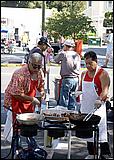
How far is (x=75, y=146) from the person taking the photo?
7336mm

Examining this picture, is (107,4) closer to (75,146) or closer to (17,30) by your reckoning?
(17,30)

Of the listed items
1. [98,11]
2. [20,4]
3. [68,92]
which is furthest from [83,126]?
[98,11]

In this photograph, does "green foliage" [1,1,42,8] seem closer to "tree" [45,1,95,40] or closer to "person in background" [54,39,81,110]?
"tree" [45,1,95,40]

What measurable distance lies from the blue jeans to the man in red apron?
8.65ft

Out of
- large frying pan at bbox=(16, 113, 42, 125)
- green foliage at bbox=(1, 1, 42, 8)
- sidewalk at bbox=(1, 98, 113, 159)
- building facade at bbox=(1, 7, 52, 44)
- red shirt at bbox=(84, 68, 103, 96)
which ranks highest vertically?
green foliage at bbox=(1, 1, 42, 8)

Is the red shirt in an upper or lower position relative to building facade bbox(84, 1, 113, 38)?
lower

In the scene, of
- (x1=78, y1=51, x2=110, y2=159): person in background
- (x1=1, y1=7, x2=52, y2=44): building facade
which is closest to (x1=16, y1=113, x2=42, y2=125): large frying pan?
(x1=78, y1=51, x2=110, y2=159): person in background

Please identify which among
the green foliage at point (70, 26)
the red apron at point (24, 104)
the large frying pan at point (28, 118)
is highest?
the green foliage at point (70, 26)

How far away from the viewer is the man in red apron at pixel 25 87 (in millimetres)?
5891

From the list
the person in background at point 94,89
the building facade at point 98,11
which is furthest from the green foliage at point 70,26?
the person in background at point 94,89

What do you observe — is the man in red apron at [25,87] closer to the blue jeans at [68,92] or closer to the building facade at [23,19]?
the blue jeans at [68,92]

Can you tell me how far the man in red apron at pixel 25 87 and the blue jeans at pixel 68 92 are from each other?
8.65 ft

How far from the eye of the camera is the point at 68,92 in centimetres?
876

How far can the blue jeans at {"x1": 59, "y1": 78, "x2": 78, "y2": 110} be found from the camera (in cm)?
878
